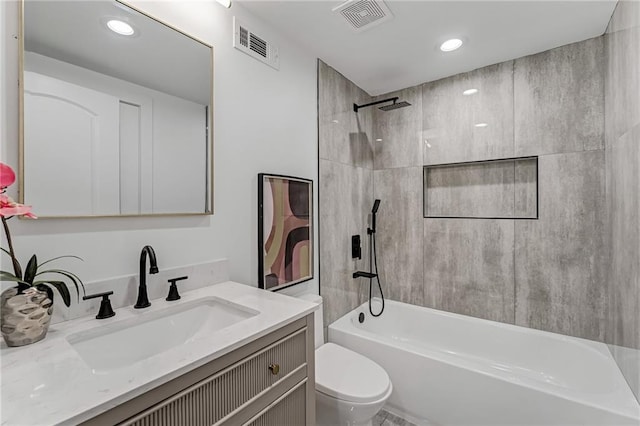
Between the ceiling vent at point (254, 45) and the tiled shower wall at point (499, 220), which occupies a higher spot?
the ceiling vent at point (254, 45)

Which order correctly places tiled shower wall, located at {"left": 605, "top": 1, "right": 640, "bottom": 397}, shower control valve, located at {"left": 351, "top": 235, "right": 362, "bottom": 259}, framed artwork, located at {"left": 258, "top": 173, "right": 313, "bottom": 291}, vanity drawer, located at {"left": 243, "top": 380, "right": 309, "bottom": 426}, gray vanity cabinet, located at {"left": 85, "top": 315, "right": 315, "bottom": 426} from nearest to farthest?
1. gray vanity cabinet, located at {"left": 85, "top": 315, "right": 315, "bottom": 426}
2. vanity drawer, located at {"left": 243, "top": 380, "right": 309, "bottom": 426}
3. tiled shower wall, located at {"left": 605, "top": 1, "right": 640, "bottom": 397}
4. framed artwork, located at {"left": 258, "top": 173, "right": 313, "bottom": 291}
5. shower control valve, located at {"left": 351, "top": 235, "right": 362, "bottom": 259}

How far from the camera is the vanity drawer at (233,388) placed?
2.35 ft

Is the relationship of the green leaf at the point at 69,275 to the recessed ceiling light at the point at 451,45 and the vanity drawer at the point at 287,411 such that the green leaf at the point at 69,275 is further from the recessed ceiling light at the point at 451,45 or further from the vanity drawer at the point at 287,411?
the recessed ceiling light at the point at 451,45

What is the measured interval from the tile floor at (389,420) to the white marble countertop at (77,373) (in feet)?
4.63

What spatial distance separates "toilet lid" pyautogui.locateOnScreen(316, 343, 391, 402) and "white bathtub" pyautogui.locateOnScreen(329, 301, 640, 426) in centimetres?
28

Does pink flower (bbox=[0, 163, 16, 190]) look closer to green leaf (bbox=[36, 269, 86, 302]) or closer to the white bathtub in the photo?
green leaf (bbox=[36, 269, 86, 302])

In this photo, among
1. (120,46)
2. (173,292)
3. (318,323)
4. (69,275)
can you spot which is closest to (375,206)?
(318,323)

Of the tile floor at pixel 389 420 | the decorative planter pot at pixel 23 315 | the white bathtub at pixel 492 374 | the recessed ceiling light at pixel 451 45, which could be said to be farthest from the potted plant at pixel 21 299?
the recessed ceiling light at pixel 451 45

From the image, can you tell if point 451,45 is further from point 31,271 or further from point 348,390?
point 31,271

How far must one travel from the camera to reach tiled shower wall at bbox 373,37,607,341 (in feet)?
6.46

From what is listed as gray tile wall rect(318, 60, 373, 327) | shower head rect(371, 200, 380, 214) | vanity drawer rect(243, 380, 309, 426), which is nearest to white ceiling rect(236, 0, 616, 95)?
gray tile wall rect(318, 60, 373, 327)

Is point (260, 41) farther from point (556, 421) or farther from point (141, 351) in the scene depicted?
point (556, 421)

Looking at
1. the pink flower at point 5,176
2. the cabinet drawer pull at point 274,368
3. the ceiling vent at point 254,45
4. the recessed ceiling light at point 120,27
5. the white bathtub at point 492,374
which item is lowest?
the white bathtub at point 492,374

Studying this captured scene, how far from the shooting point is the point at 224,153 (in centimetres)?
152
